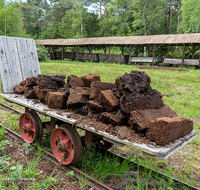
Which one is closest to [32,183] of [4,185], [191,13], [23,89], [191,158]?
[4,185]

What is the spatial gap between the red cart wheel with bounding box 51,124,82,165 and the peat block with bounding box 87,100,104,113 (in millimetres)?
469

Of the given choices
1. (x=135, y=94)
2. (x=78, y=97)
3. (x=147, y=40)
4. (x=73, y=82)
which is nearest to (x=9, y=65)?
(x=73, y=82)

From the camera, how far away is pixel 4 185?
2.70m

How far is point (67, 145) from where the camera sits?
303 centimetres

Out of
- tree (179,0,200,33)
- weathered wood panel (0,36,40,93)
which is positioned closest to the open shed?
tree (179,0,200,33)

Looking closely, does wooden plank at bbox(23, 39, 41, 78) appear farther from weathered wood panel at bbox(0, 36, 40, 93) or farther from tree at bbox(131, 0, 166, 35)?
tree at bbox(131, 0, 166, 35)

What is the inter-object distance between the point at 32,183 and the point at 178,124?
2288 mm

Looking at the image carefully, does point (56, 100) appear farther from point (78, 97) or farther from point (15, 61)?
point (15, 61)

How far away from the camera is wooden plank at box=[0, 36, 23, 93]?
4641 mm

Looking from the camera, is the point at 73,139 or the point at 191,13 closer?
the point at 73,139

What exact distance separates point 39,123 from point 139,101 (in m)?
2.17

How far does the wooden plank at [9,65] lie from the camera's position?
15.2 ft

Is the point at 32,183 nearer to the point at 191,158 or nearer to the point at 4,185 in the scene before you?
the point at 4,185

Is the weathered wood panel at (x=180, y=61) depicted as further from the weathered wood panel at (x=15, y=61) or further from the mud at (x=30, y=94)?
the mud at (x=30, y=94)
